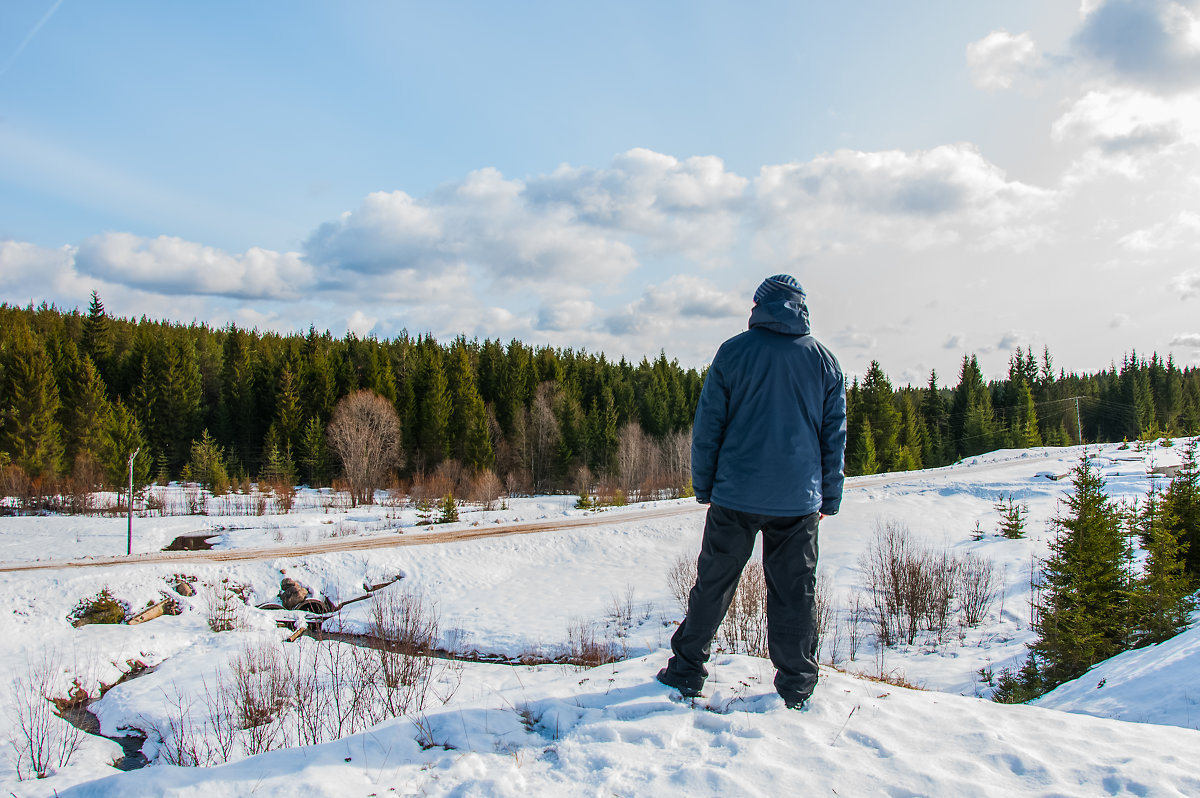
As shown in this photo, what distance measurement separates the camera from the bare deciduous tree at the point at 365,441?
115ft

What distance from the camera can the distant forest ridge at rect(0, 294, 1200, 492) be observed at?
128 feet

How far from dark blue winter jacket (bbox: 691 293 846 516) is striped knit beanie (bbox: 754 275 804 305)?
0.13ft

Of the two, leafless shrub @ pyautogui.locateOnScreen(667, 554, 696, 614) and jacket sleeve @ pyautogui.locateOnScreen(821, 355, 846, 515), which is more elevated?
jacket sleeve @ pyautogui.locateOnScreen(821, 355, 846, 515)

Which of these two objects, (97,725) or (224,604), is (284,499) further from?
(97,725)

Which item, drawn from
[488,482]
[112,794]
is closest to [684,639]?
[112,794]

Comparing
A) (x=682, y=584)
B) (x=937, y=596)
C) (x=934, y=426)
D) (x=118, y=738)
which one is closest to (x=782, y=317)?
(x=937, y=596)

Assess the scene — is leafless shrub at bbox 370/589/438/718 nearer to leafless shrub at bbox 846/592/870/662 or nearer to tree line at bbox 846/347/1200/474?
leafless shrub at bbox 846/592/870/662

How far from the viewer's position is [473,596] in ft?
55.4

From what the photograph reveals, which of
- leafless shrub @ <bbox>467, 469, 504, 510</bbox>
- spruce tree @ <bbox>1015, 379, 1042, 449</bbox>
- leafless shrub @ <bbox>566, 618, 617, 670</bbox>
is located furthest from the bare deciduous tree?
spruce tree @ <bbox>1015, 379, 1042, 449</bbox>

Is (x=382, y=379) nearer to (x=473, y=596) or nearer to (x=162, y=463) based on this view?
(x=162, y=463)

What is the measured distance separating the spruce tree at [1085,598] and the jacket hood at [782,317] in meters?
6.21

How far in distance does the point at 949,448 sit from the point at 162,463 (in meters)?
70.3

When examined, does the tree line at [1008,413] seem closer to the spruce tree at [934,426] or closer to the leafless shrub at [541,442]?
the spruce tree at [934,426]

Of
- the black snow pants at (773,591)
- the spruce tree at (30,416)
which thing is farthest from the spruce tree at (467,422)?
the black snow pants at (773,591)
